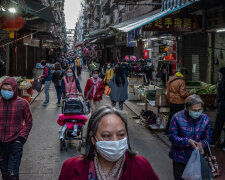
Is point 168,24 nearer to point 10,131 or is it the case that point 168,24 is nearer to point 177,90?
point 177,90

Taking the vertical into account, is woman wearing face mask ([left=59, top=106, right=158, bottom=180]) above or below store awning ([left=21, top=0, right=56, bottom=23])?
below

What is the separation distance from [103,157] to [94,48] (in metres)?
57.4

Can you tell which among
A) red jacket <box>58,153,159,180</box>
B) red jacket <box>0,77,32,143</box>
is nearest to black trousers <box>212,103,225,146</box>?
red jacket <box>0,77,32,143</box>

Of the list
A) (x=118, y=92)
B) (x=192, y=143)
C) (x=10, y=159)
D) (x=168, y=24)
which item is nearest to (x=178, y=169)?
(x=192, y=143)

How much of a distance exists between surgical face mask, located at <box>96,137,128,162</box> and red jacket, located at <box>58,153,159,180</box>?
0.12 meters

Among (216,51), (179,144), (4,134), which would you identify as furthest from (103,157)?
(216,51)

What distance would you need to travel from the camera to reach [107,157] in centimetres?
224

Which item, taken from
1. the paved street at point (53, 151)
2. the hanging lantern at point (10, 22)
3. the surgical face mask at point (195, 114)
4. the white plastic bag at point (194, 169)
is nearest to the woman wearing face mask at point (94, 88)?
the paved street at point (53, 151)

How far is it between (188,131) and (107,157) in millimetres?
2439

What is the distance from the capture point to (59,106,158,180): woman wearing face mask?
2221 mm

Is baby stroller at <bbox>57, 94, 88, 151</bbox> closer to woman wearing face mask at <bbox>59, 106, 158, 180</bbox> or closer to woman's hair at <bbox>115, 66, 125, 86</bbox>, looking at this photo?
woman's hair at <bbox>115, 66, 125, 86</bbox>

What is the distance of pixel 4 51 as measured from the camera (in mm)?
17391

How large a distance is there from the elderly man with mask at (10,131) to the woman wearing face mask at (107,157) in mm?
2269

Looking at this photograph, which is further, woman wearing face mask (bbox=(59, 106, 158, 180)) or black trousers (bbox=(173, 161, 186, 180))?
black trousers (bbox=(173, 161, 186, 180))
